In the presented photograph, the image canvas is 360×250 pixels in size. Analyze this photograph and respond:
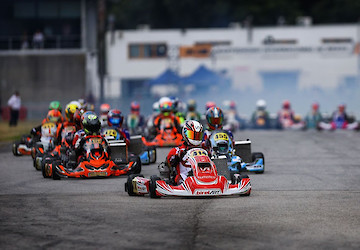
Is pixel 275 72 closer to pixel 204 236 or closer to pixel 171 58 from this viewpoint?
pixel 171 58

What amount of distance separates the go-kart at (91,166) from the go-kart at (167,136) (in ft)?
24.6

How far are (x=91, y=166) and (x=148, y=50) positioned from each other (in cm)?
4568

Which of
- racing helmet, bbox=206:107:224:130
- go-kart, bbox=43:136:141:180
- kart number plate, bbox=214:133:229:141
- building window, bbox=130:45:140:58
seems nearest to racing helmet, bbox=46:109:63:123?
go-kart, bbox=43:136:141:180

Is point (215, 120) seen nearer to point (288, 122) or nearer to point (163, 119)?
point (163, 119)

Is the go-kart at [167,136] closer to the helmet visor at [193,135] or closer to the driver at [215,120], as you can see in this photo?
the driver at [215,120]

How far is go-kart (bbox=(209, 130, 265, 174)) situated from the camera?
47.2 ft

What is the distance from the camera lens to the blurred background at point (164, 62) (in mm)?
46656

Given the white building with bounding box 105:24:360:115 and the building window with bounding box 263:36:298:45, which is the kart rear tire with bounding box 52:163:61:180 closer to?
the white building with bounding box 105:24:360:115

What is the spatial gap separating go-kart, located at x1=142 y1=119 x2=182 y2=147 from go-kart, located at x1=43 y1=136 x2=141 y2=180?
7.50 meters

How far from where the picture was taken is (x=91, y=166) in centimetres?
1405

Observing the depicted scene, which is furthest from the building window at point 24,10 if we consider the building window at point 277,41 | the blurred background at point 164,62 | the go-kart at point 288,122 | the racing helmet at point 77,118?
the racing helmet at point 77,118

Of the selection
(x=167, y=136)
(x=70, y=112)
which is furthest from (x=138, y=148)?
(x=167, y=136)

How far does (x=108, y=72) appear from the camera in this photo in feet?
194

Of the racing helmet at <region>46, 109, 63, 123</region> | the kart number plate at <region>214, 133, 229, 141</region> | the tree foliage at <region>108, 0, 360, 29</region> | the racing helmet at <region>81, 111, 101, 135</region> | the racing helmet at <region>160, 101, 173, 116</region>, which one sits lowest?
the kart number plate at <region>214, 133, 229, 141</region>
